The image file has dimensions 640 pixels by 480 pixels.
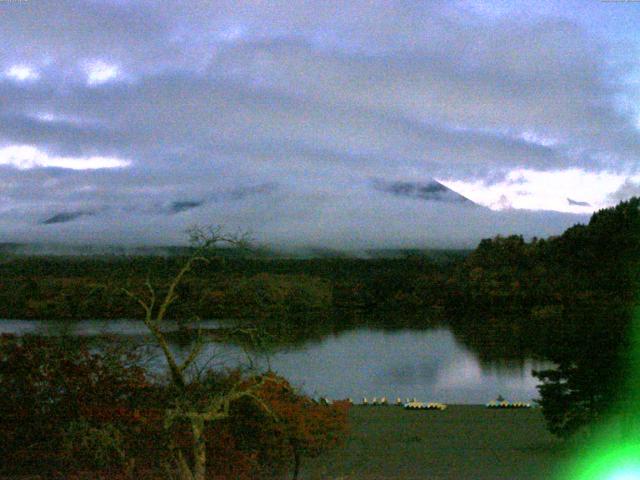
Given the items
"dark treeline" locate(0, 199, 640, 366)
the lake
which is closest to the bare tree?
"dark treeline" locate(0, 199, 640, 366)

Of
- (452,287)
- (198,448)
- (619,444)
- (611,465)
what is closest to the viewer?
(198,448)

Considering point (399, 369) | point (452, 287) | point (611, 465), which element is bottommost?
point (399, 369)

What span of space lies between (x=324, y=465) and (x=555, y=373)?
3.34 meters

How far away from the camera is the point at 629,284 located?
21.2 metres

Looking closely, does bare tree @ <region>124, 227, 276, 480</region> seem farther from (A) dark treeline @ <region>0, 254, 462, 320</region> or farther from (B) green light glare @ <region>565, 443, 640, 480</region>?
(B) green light glare @ <region>565, 443, 640, 480</region>

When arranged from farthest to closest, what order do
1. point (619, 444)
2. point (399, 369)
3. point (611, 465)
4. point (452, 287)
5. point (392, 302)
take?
point (452, 287) < point (392, 302) < point (399, 369) < point (619, 444) < point (611, 465)

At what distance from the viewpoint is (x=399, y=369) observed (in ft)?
86.0

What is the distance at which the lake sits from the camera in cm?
2023

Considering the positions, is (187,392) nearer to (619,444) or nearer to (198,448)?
(198,448)

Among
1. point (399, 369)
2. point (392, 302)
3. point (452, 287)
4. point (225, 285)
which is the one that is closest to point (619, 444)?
point (225, 285)

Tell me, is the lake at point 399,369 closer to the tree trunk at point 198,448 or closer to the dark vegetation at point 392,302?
the dark vegetation at point 392,302

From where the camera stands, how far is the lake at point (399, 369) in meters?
20.2

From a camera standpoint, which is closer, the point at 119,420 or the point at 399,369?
the point at 119,420

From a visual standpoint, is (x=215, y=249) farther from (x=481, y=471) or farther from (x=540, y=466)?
(x=540, y=466)
